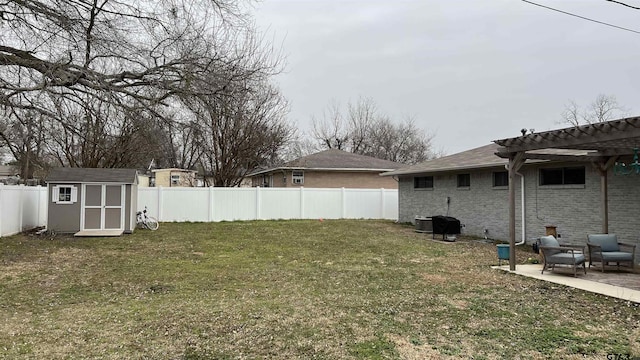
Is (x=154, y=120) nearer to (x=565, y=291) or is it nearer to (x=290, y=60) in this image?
(x=290, y=60)

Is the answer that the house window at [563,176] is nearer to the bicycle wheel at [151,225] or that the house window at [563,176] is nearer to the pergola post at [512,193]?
the pergola post at [512,193]

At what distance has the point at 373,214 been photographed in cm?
2178

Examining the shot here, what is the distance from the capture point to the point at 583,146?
8.09m

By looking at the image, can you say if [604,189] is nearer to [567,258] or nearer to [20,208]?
[567,258]

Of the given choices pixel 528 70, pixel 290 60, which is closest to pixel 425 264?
pixel 290 60

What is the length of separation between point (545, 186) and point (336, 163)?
14407mm

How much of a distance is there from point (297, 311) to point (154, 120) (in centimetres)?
715

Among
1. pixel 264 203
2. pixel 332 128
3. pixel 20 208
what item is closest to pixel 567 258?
pixel 264 203

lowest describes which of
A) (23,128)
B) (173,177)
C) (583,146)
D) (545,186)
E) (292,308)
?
(292,308)

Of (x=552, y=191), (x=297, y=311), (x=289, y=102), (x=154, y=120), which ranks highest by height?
(x=289, y=102)

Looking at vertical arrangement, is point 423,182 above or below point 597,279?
above

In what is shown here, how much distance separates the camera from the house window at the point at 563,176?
1135 centimetres

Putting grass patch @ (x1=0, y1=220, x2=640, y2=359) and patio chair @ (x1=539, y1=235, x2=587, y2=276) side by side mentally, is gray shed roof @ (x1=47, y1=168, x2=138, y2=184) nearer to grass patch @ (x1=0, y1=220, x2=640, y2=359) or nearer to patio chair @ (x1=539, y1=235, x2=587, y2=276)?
grass patch @ (x1=0, y1=220, x2=640, y2=359)

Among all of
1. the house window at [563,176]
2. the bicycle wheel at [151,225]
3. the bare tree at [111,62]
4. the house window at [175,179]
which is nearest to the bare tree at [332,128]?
the house window at [175,179]
